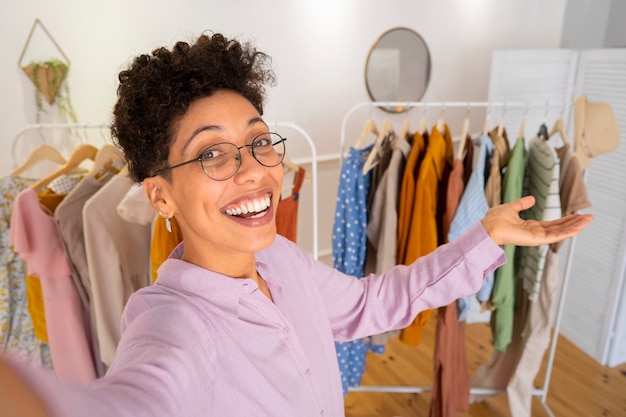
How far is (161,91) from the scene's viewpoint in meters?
0.81

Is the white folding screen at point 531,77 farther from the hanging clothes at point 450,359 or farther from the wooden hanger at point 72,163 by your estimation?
the wooden hanger at point 72,163

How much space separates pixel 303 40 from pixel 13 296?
209 cm

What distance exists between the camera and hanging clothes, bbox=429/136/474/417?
187 cm

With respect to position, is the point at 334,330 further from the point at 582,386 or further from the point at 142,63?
the point at 582,386

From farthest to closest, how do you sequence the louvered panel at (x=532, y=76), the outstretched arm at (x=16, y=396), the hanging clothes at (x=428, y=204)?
the louvered panel at (x=532, y=76) < the hanging clothes at (x=428, y=204) < the outstretched arm at (x=16, y=396)

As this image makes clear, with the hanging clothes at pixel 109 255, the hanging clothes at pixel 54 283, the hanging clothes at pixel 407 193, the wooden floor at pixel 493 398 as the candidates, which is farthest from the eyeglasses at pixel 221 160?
the wooden floor at pixel 493 398

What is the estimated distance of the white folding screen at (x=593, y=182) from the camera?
2.52 metres

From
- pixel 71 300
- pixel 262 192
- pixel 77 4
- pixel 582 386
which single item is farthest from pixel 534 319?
pixel 77 4

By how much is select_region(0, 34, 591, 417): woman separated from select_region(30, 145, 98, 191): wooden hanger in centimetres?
95

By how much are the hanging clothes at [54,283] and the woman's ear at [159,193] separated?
2.90ft

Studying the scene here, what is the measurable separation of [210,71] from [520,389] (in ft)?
6.82

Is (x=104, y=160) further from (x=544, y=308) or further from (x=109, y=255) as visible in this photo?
(x=544, y=308)

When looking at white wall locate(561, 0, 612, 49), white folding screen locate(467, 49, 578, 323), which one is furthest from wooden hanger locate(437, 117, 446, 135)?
white wall locate(561, 0, 612, 49)

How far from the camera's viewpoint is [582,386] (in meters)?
2.57
